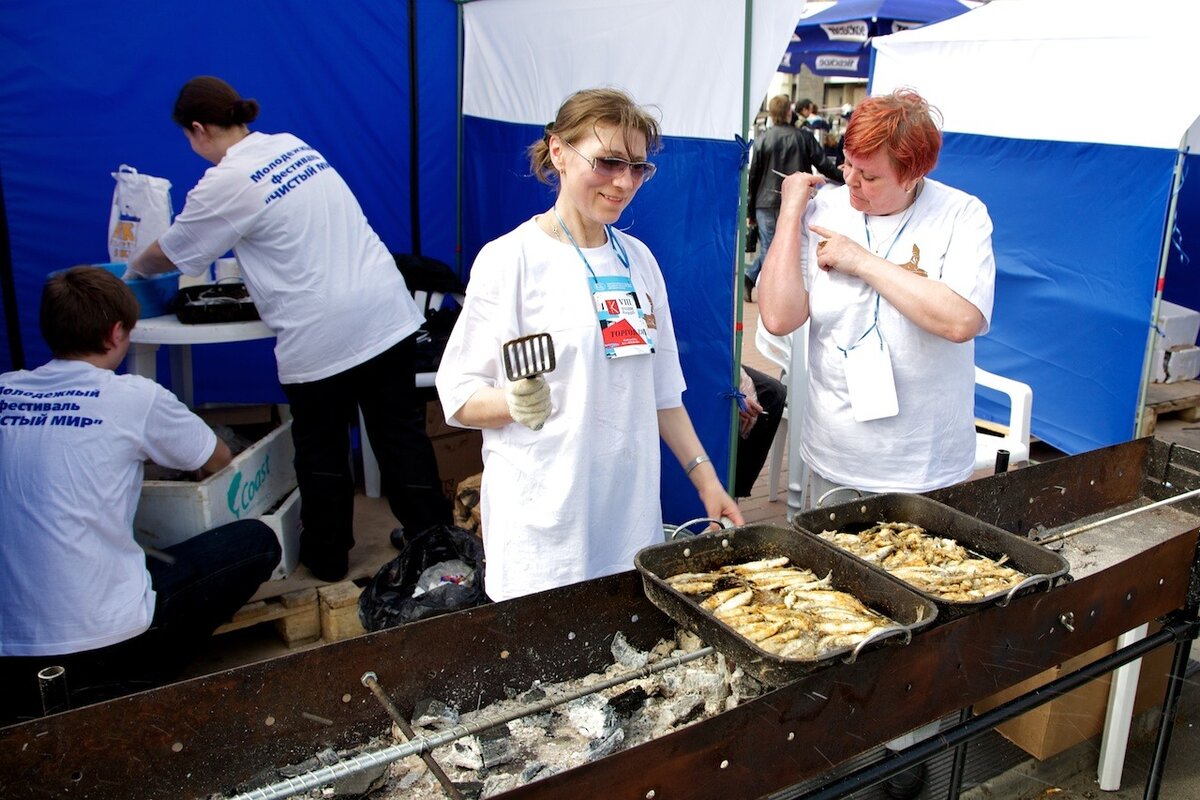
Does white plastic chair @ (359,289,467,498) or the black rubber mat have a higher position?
white plastic chair @ (359,289,467,498)

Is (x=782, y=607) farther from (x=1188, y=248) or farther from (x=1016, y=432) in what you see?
(x=1188, y=248)

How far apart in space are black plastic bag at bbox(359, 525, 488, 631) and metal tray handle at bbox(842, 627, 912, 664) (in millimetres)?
1703

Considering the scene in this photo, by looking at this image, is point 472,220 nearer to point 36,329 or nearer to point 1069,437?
point 36,329

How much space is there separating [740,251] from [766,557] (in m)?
1.71

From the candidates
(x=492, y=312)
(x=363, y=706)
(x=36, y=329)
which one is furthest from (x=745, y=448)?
(x=36, y=329)

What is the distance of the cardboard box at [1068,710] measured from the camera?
2900 millimetres

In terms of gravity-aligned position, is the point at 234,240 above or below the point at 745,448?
above

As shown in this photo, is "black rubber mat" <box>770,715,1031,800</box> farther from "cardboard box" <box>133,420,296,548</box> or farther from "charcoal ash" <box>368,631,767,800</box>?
"cardboard box" <box>133,420,296,548</box>

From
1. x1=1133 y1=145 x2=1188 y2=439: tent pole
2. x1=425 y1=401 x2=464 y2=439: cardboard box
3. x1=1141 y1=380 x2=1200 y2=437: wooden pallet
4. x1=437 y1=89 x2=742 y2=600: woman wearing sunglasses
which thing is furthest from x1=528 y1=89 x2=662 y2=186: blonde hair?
x1=1141 y1=380 x2=1200 y2=437: wooden pallet

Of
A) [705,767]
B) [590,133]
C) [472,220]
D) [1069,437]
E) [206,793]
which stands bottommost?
[1069,437]

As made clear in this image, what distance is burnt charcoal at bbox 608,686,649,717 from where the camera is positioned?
1762mm

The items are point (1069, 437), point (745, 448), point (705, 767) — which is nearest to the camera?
point (705, 767)

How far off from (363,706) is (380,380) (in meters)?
2.17

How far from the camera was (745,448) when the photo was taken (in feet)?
14.1
